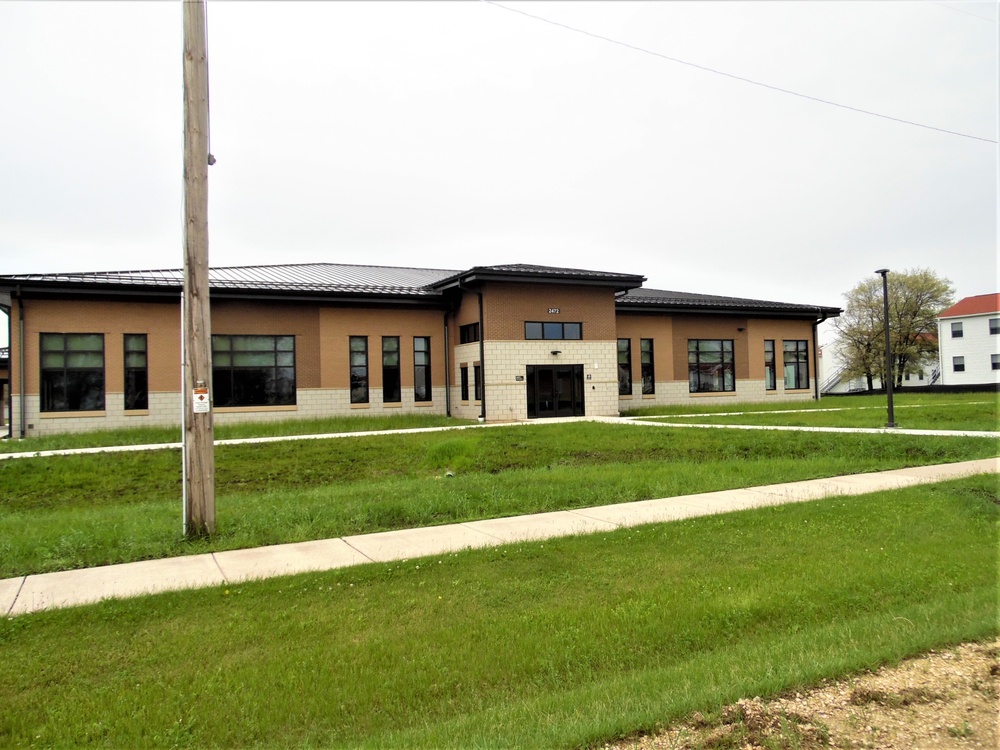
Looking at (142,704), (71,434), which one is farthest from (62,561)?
(71,434)

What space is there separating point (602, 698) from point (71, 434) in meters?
26.0

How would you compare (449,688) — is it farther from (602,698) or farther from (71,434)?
(71,434)

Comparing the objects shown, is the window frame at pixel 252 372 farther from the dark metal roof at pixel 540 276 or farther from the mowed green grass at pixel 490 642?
the mowed green grass at pixel 490 642

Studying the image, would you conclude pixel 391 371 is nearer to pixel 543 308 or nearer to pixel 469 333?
pixel 469 333

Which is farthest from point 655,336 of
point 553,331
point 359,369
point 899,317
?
point 899,317

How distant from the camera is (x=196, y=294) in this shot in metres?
9.05

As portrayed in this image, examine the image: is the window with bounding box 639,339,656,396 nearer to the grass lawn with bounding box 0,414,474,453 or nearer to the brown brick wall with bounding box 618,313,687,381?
the brown brick wall with bounding box 618,313,687,381

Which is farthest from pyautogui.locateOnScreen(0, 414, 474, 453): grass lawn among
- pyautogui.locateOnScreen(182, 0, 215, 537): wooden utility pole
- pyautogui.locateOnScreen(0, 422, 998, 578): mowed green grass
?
pyautogui.locateOnScreen(182, 0, 215, 537): wooden utility pole

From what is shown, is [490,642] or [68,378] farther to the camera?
[68,378]

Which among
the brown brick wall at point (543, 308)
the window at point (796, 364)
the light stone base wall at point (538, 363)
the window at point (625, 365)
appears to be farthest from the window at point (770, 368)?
the brown brick wall at point (543, 308)

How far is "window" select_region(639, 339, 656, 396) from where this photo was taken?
119 feet

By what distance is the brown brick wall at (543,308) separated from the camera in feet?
94.8

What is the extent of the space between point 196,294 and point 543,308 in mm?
21758

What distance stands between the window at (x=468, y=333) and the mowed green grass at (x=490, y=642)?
22336 millimetres
